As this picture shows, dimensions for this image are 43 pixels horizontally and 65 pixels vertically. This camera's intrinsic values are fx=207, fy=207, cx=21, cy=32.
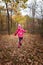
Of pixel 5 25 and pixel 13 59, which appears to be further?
pixel 5 25

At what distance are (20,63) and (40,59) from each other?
4.64 ft

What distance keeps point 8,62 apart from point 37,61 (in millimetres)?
1467

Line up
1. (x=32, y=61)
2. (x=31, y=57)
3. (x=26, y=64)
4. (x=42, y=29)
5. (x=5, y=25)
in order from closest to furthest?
(x=26, y=64) → (x=32, y=61) → (x=31, y=57) → (x=42, y=29) → (x=5, y=25)

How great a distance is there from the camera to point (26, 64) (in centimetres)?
961

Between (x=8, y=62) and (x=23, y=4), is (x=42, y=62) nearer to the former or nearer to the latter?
(x=8, y=62)

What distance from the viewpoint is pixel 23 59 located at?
414 inches

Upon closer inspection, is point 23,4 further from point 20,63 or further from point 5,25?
point 5,25

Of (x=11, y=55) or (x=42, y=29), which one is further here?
(x=42, y=29)

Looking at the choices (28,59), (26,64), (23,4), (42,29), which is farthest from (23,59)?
(42,29)

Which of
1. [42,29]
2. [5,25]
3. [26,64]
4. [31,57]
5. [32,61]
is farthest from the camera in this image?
[5,25]

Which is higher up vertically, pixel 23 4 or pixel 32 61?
pixel 23 4

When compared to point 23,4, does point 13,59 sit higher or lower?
lower

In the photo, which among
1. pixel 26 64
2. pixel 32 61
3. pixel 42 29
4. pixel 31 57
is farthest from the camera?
pixel 42 29

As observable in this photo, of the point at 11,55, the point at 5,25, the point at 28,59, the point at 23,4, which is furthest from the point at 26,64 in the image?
the point at 5,25
